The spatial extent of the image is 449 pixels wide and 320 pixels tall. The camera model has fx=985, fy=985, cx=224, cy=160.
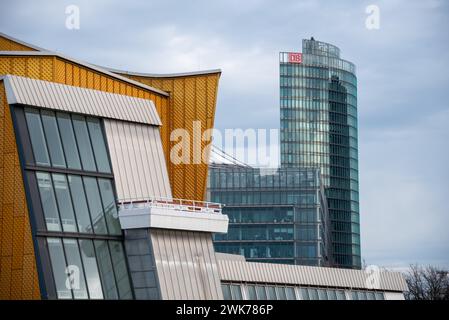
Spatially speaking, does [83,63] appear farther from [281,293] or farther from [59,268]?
[281,293]

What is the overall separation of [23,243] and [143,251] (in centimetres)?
594

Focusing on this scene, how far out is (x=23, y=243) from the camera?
4384 centimetres

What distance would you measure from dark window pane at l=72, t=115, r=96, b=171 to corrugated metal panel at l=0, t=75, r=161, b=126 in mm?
563

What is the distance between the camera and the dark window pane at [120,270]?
46.6 metres

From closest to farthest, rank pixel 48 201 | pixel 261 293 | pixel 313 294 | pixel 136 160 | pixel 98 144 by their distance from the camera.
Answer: pixel 48 201
pixel 98 144
pixel 136 160
pixel 261 293
pixel 313 294

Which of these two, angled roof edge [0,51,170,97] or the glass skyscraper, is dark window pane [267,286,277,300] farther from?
the glass skyscraper

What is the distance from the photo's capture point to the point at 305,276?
62000 mm

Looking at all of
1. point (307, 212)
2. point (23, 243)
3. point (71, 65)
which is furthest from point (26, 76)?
point (307, 212)

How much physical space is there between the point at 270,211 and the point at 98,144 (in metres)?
119

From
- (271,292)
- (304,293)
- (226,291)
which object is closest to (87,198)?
(226,291)

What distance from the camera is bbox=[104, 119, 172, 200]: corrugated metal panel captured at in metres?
49.2

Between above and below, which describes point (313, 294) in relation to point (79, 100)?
below

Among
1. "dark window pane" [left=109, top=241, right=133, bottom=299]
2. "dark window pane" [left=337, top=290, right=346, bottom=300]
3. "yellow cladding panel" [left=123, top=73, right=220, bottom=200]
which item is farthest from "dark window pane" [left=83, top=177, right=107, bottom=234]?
"dark window pane" [left=337, top=290, right=346, bottom=300]
